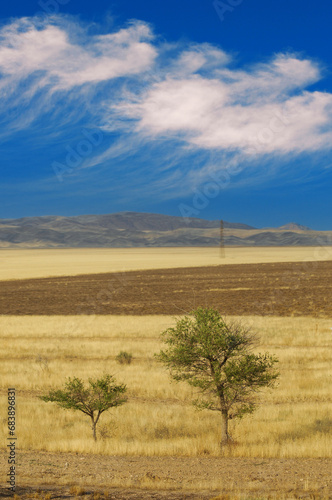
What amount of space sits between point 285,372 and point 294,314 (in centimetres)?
1806

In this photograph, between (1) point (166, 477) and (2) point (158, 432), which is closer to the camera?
(1) point (166, 477)

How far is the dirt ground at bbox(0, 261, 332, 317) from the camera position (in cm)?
4325

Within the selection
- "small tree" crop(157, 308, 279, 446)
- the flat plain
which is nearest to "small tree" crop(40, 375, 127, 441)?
the flat plain

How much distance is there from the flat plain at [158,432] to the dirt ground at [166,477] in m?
0.02

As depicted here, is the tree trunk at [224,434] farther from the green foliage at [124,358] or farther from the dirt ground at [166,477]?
the green foliage at [124,358]

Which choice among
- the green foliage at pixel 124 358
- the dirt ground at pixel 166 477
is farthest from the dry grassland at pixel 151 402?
the dirt ground at pixel 166 477

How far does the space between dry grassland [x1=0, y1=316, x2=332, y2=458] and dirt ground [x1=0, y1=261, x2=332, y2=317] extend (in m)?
8.18

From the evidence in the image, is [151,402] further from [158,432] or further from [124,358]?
[124,358]

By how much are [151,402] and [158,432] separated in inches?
135

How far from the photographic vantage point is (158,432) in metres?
15.3

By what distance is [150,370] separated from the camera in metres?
23.1

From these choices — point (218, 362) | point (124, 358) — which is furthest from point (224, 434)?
point (124, 358)

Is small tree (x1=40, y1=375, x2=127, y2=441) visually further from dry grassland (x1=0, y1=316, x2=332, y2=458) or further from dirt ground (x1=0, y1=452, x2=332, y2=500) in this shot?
dirt ground (x1=0, y1=452, x2=332, y2=500)

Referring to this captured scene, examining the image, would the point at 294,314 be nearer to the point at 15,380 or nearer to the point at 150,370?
the point at 150,370
